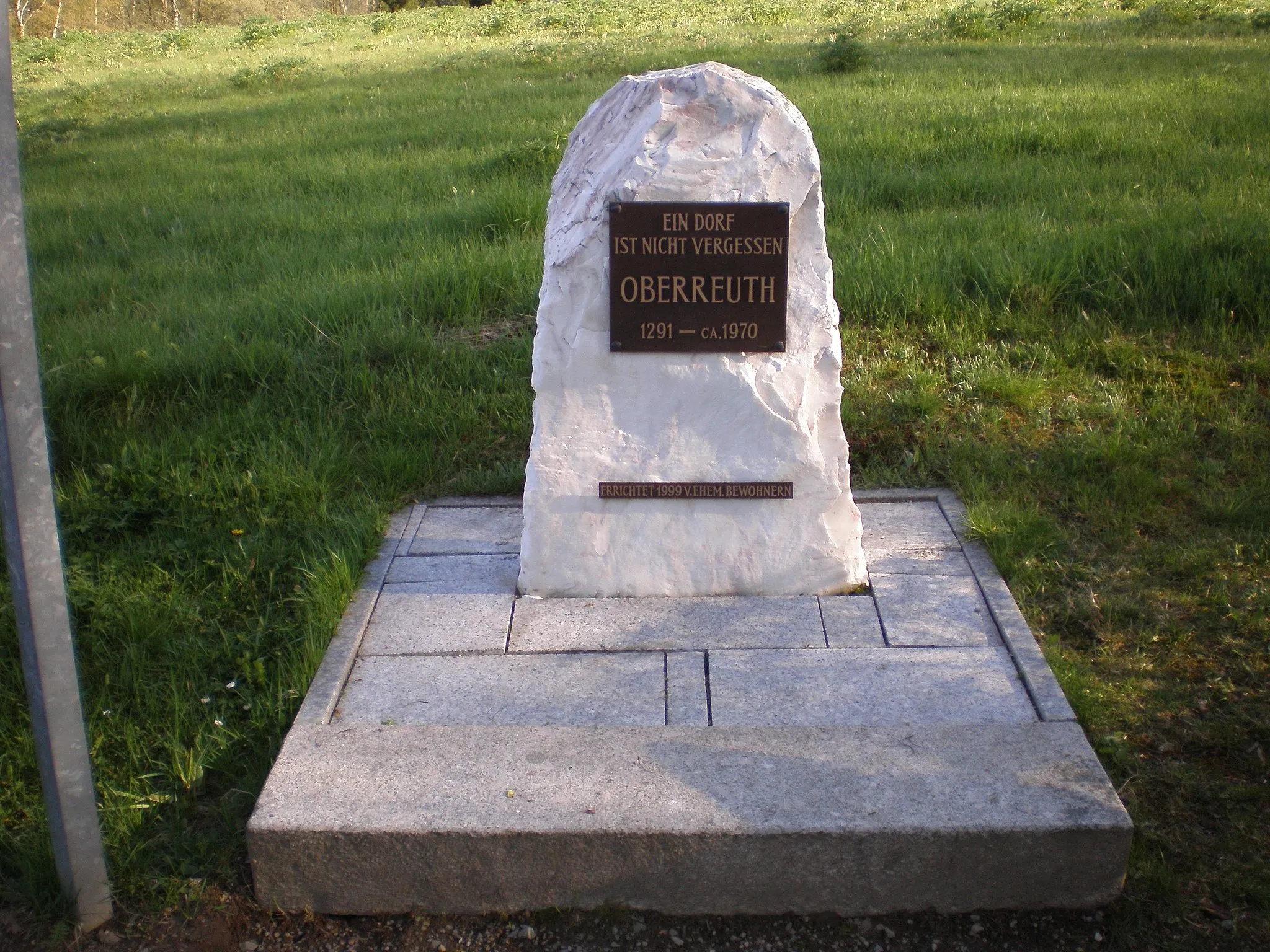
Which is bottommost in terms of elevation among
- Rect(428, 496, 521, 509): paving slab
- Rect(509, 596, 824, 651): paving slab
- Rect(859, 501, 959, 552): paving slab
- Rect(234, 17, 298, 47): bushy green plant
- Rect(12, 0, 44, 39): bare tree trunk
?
Rect(509, 596, 824, 651): paving slab

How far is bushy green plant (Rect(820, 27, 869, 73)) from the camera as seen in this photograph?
421 inches

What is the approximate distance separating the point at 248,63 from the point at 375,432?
1379 centimetres

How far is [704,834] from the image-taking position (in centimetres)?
241

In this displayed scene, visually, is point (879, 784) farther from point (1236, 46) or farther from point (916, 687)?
point (1236, 46)

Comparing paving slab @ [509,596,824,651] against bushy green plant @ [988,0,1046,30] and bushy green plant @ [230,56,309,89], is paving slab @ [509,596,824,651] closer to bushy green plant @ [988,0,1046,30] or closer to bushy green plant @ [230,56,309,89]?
bushy green plant @ [988,0,1046,30]

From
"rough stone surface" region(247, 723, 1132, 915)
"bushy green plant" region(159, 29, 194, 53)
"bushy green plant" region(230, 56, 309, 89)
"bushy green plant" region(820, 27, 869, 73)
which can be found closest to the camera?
"rough stone surface" region(247, 723, 1132, 915)

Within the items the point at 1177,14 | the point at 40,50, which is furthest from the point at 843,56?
the point at 40,50

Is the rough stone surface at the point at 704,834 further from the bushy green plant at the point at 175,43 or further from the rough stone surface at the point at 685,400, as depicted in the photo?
the bushy green plant at the point at 175,43

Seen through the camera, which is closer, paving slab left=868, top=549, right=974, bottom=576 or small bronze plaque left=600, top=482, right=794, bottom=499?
small bronze plaque left=600, top=482, right=794, bottom=499

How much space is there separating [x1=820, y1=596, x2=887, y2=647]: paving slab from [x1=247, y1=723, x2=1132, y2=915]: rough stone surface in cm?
58

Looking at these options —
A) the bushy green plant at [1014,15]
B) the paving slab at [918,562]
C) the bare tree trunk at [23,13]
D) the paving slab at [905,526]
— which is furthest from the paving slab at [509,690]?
the bare tree trunk at [23,13]

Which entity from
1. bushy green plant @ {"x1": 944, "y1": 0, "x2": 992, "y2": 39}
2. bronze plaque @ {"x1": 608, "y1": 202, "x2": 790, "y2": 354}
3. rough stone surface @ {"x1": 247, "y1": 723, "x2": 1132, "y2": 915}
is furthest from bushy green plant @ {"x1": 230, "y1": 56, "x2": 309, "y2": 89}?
rough stone surface @ {"x1": 247, "y1": 723, "x2": 1132, "y2": 915}

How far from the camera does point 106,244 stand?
6.88 metres

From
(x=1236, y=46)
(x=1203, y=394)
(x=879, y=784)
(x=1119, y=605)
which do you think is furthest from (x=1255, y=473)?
(x=1236, y=46)
